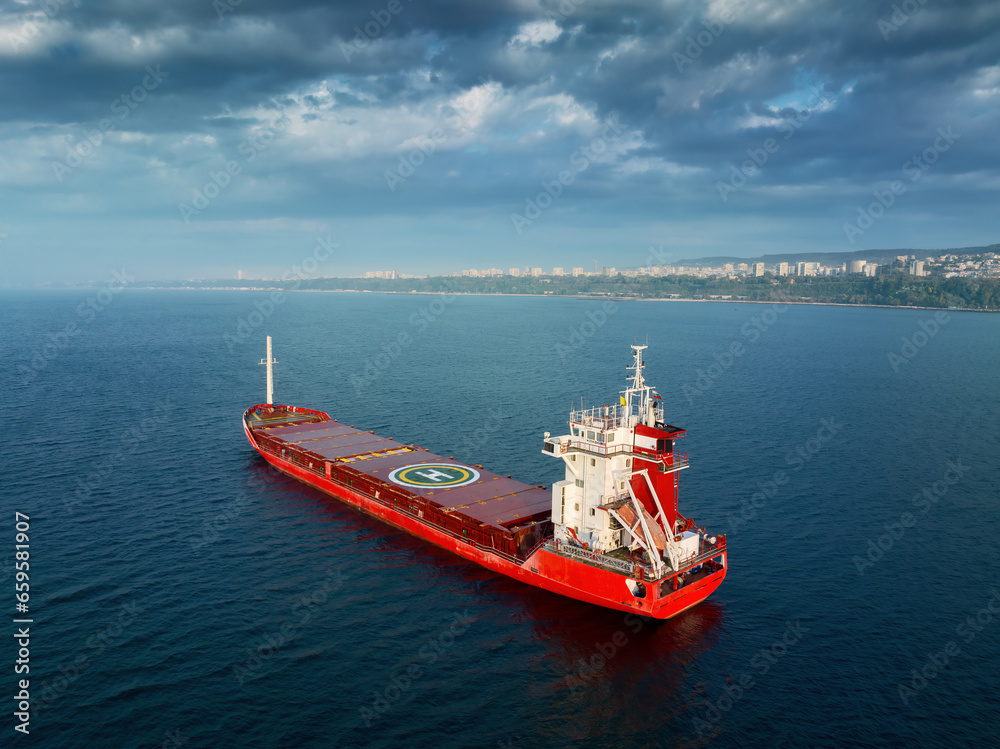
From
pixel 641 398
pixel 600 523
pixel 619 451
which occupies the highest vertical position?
pixel 641 398

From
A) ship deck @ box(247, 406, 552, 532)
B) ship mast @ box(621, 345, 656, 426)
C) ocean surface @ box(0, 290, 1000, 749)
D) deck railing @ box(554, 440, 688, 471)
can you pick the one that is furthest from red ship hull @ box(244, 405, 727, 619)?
ship mast @ box(621, 345, 656, 426)

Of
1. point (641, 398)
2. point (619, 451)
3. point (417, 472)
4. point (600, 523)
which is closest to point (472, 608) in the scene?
point (600, 523)

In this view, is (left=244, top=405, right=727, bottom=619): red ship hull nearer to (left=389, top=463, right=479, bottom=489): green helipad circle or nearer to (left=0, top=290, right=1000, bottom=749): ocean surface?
(left=0, top=290, right=1000, bottom=749): ocean surface

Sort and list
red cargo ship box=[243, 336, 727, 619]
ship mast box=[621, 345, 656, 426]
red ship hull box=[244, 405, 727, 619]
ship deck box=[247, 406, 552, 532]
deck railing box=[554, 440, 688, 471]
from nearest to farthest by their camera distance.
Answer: red ship hull box=[244, 405, 727, 619]
red cargo ship box=[243, 336, 727, 619]
deck railing box=[554, 440, 688, 471]
ship mast box=[621, 345, 656, 426]
ship deck box=[247, 406, 552, 532]

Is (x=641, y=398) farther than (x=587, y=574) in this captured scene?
Yes

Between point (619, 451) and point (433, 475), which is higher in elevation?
point (619, 451)

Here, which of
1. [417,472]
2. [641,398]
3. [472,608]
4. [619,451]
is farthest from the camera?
[417,472]

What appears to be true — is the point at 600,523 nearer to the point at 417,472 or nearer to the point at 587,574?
the point at 587,574
